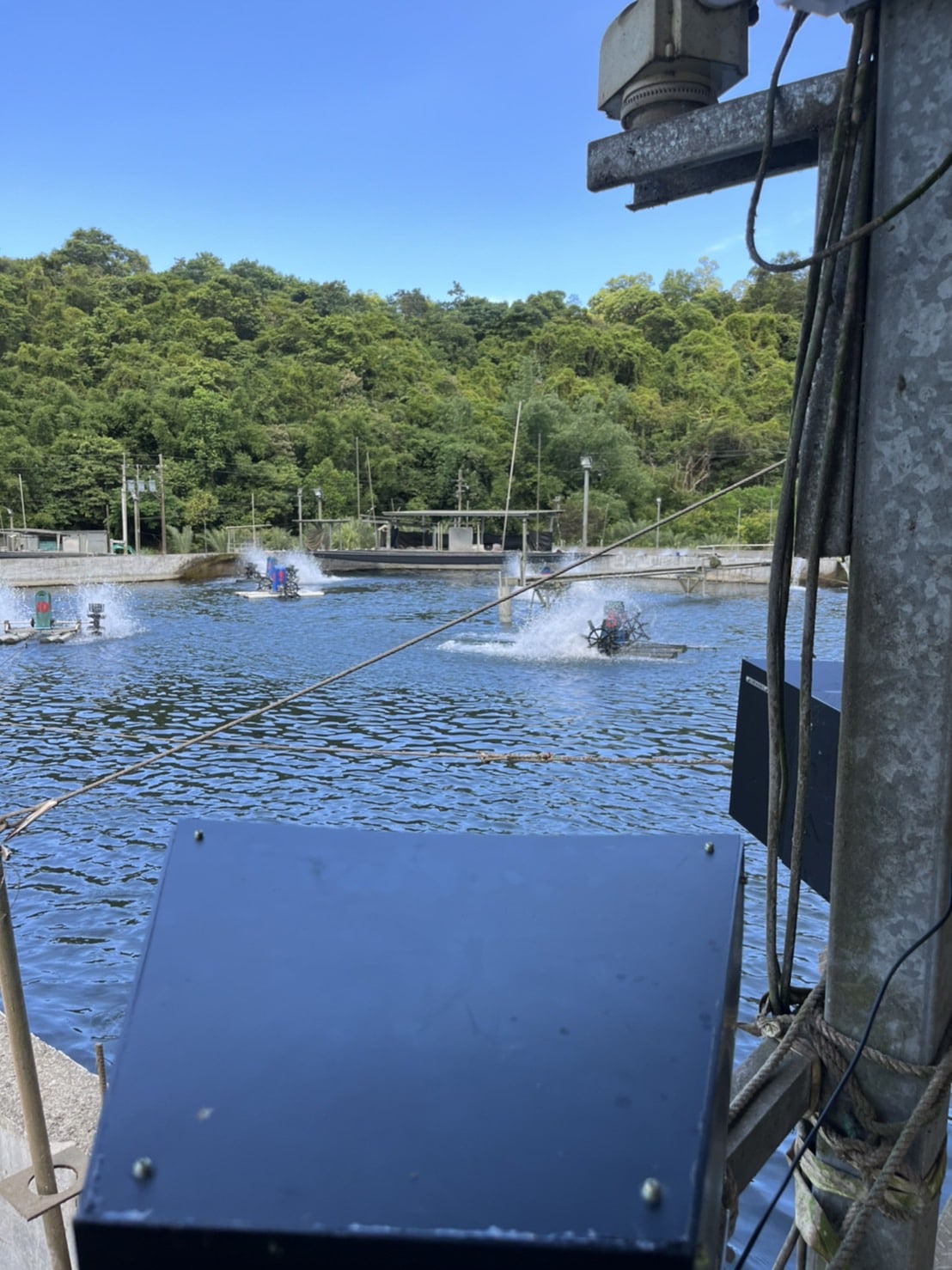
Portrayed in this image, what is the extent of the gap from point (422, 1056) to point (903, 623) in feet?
3.29

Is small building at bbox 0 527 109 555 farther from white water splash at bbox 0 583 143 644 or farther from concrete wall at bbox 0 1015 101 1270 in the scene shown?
concrete wall at bbox 0 1015 101 1270

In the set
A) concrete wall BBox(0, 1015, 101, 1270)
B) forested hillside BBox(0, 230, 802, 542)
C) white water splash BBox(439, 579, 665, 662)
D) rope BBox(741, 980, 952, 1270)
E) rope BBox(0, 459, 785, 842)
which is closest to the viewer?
rope BBox(741, 980, 952, 1270)

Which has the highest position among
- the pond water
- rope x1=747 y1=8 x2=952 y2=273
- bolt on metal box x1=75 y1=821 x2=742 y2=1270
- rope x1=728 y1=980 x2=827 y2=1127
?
rope x1=747 y1=8 x2=952 y2=273

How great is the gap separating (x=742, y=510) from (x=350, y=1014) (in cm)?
6306

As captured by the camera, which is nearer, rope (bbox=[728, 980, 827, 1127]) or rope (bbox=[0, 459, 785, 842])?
rope (bbox=[728, 980, 827, 1127])

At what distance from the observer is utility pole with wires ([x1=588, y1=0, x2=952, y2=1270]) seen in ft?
4.88

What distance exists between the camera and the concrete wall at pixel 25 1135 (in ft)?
10.7

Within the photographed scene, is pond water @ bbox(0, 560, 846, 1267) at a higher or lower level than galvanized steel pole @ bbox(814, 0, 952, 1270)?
lower

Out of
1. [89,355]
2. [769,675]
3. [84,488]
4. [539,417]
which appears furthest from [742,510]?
[769,675]

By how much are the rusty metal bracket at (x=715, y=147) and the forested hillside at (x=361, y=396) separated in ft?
176

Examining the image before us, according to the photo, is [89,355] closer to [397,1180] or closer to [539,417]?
[539,417]

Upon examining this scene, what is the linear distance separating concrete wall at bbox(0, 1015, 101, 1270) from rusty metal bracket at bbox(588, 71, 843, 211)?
10.7 feet

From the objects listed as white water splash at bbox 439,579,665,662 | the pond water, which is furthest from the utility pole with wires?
white water splash at bbox 439,579,665,662

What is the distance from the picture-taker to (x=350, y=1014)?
3.36 feet
